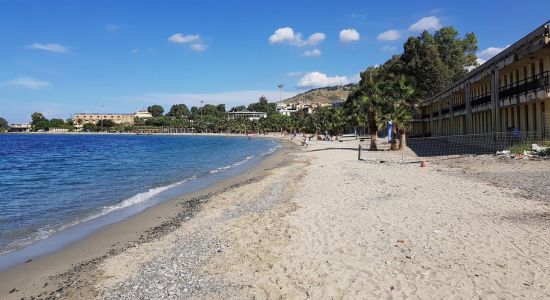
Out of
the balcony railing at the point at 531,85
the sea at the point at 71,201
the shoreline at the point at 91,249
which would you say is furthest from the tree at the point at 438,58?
the shoreline at the point at 91,249

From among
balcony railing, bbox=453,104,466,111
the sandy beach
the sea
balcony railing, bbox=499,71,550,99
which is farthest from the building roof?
the sea

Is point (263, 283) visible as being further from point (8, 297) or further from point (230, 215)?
point (230, 215)

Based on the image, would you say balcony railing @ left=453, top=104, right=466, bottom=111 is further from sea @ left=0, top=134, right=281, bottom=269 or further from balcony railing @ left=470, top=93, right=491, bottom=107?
sea @ left=0, top=134, right=281, bottom=269

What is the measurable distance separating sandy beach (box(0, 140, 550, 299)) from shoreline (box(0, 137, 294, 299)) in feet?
0.15

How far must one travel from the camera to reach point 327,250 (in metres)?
8.88

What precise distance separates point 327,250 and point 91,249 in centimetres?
608

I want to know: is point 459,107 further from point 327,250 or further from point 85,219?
point 327,250

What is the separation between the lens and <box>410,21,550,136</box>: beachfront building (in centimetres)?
2388

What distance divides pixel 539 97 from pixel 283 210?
17.6 meters

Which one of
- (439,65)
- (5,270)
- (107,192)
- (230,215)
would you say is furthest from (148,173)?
(439,65)

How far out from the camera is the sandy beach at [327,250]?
699 cm

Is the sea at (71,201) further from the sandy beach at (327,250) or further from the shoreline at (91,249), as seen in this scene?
the sandy beach at (327,250)

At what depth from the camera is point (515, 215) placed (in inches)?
427

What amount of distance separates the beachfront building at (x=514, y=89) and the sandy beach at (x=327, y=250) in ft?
34.3
